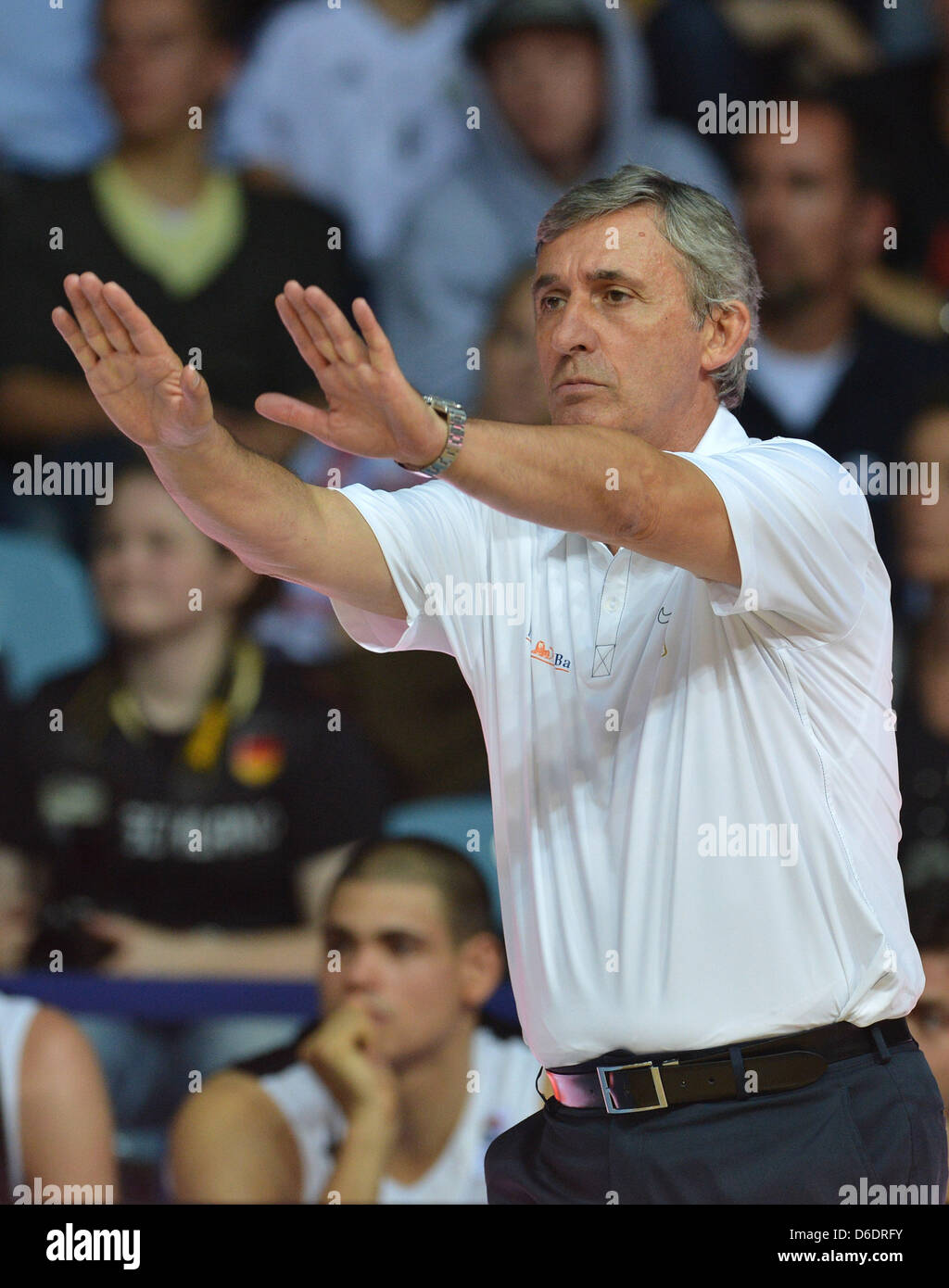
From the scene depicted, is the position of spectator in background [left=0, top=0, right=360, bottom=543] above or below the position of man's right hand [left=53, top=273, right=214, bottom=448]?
above

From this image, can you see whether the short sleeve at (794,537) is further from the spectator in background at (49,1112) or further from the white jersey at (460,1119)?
the spectator in background at (49,1112)

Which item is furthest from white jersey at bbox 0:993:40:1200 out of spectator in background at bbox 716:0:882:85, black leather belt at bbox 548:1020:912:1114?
spectator in background at bbox 716:0:882:85

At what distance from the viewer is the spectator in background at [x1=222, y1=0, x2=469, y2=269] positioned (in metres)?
4.64

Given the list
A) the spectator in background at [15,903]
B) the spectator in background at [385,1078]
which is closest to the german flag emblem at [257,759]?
the spectator in background at [385,1078]

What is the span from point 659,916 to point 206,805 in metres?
2.50

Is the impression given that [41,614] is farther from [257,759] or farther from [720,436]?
[720,436]

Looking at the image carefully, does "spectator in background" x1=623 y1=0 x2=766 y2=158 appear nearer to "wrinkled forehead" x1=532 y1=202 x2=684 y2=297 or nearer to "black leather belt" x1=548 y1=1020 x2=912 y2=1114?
"wrinkled forehead" x1=532 y1=202 x2=684 y2=297

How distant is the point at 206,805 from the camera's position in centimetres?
425

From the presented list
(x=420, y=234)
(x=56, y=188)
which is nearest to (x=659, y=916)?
(x=420, y=234)

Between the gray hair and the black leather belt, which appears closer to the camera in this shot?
the black leather belt

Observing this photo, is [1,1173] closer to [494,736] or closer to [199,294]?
[494,736]

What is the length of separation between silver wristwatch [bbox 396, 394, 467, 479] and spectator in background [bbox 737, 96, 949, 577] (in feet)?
10.1

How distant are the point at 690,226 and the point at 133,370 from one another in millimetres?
1033

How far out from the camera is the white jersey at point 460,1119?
3.94 metres
